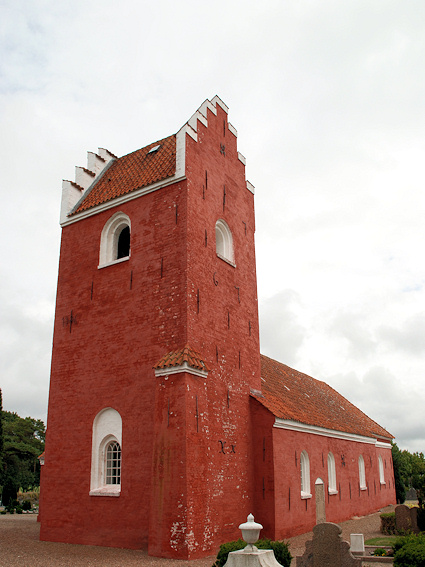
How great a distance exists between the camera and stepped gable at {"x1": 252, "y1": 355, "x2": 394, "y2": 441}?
58.6 feet

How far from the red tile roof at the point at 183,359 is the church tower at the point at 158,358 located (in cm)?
6

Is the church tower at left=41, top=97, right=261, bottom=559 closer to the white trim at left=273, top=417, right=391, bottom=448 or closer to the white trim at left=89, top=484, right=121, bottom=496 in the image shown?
the white trim at left=89, top=484, right=121, bottom=496

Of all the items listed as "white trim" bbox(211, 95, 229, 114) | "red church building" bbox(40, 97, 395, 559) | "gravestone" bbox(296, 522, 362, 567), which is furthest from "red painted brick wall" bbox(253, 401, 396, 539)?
"white trim" bbox(211, 95, 229, 114)

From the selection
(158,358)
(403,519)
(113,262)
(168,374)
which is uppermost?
(113,262)

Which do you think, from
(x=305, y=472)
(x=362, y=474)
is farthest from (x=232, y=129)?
(x=362, y=474)

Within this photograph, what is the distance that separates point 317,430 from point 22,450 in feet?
123

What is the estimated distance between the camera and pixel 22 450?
4809 centimetres

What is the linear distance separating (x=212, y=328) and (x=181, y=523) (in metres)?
5.52

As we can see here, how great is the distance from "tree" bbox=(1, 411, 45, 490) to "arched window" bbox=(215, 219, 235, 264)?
35.6 m

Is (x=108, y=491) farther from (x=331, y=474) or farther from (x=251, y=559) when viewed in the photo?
(x=331, y=474)

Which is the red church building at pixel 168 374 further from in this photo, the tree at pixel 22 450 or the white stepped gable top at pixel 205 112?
the tree at pixel 22 450

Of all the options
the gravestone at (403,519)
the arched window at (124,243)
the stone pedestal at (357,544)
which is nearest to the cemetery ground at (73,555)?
the stone pedestal at (357,544)

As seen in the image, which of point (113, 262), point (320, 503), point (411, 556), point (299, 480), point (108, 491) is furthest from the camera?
point (320, 503)

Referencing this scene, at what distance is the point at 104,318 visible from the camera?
1588 centimetres
